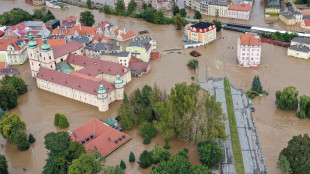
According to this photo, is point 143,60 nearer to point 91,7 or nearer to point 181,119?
point 181,119

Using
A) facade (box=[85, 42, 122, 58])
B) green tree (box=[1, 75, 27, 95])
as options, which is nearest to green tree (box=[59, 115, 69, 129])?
green tree (box=[1, 75, 27, 95])

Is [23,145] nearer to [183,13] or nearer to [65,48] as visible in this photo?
[65,48]

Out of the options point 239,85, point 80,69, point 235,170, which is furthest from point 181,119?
point 80,69

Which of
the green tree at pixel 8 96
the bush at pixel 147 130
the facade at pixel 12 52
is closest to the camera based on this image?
the bush at pixel 147 130

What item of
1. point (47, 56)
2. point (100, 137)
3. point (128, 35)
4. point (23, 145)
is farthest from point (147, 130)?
point (128, 35)

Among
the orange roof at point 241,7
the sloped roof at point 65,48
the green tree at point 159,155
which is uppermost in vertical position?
the orange roof at point 241,7

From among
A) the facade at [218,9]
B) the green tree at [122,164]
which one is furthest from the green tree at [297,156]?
the facade at [218,9]

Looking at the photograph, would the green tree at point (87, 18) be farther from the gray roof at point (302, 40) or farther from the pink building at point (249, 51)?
the gray roof at point (302, 40)
